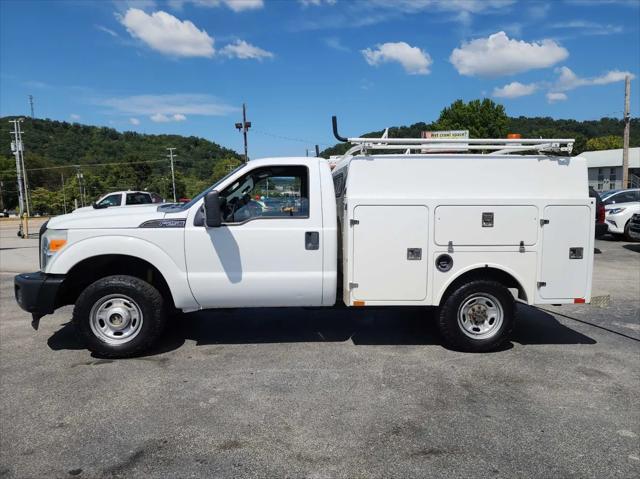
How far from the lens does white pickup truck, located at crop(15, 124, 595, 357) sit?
4902mm

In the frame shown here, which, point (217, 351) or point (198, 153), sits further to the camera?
point (198, 153)

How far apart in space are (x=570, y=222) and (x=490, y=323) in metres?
1.31

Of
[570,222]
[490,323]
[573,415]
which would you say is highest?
[570,222]

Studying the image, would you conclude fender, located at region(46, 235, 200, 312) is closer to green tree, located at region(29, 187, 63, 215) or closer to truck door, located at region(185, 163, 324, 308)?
truck door, located at region(185, 163, 324, 308)

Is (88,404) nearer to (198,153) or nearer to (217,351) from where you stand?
(217,351)

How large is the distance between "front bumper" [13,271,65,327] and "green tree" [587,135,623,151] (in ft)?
367

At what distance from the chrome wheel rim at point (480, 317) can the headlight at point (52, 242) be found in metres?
4.06

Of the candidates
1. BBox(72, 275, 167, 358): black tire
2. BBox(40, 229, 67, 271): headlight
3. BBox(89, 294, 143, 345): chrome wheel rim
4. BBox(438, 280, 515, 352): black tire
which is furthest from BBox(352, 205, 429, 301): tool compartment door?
BBox(40, 229, 67, 271): headlight

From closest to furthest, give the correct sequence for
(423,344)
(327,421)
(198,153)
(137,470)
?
(137,470), (327,421), (423,344), (198,153)

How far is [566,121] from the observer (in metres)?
101

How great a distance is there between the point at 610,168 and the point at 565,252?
69.1 meters

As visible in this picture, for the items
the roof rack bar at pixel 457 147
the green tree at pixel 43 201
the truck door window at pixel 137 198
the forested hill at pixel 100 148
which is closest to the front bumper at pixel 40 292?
the roof rack bar at pixel 457 147

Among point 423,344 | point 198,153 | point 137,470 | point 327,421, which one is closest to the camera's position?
point 137,470

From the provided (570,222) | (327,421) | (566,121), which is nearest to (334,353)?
(327,421)
